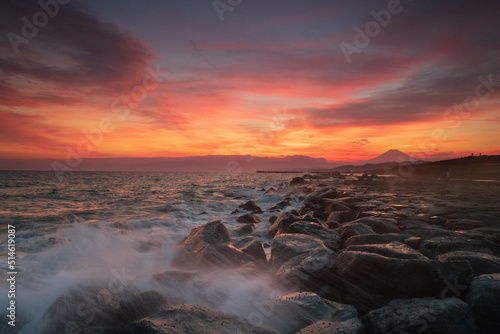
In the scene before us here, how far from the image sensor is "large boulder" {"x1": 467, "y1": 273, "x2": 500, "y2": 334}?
3203mm

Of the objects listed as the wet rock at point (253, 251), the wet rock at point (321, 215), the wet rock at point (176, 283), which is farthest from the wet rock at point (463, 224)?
the wet rock at point (176, 283)

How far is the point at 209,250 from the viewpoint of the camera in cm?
641

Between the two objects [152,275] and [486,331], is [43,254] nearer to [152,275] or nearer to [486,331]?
[152,275]

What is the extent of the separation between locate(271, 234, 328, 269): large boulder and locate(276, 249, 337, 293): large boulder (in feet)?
1.83

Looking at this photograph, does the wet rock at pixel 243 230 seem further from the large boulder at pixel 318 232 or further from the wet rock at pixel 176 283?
the wet rock at pixel 176 283

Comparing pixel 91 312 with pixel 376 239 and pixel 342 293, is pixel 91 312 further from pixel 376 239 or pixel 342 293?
pixel 376 239

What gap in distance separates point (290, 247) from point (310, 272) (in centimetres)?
121

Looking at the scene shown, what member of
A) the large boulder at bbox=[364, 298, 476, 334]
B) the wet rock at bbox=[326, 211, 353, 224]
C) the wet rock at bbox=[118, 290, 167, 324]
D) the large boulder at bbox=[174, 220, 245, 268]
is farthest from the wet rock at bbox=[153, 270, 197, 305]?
the wet rock at bbox=[326, 211, 353, 224]

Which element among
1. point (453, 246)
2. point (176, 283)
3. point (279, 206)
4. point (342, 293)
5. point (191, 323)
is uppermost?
point (453, 246)

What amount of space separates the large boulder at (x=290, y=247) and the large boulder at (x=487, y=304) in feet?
8.76

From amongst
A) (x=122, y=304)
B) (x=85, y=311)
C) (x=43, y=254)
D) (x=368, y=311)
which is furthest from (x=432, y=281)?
(x=43, y=254)

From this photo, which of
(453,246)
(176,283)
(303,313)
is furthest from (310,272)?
(453,246)

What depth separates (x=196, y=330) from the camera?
10.6ft

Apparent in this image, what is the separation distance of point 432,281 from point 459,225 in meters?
5.50
